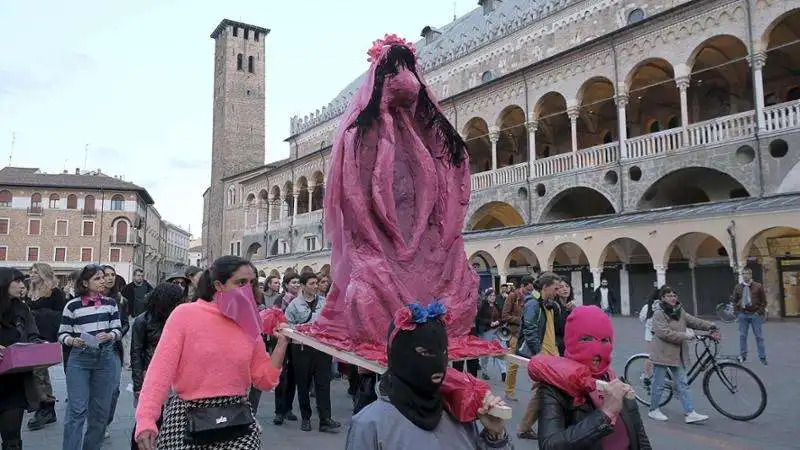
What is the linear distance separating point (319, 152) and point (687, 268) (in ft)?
77.1

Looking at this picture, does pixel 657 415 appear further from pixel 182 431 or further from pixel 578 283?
pixel 578 283

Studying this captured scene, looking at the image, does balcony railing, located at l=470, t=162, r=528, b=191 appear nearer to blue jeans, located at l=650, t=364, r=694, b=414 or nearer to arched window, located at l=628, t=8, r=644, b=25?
arched window, located at l=628, t=8, r=644, b=25

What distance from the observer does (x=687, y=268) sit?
70.5 ft

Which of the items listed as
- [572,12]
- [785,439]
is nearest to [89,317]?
[785,439]

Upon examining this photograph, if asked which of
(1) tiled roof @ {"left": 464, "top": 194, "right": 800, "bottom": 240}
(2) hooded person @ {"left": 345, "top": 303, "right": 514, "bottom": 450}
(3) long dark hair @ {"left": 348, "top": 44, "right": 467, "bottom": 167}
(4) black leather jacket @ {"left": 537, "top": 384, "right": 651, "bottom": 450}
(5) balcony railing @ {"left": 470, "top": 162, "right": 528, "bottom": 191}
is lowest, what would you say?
(4) black leather jacket @ {"left": 537, "top": 384, "right": 651, "bottom": 450}

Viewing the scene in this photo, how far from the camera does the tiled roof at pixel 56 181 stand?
5141cm

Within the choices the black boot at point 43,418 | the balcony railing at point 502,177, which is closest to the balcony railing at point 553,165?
the balcony railing at point 502,177

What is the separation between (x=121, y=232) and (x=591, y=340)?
189 feet

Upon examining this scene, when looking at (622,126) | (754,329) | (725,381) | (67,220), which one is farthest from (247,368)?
(67,220)

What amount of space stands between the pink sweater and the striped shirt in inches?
89.8

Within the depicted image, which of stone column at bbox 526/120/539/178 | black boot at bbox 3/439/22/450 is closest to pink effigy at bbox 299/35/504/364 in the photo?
black boot at bbox 3/439/22/450

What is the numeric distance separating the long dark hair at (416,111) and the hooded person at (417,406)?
2.48 meters

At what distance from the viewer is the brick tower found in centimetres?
5538

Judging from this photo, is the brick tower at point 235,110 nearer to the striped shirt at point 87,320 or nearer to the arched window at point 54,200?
the arched window at point 54,200
